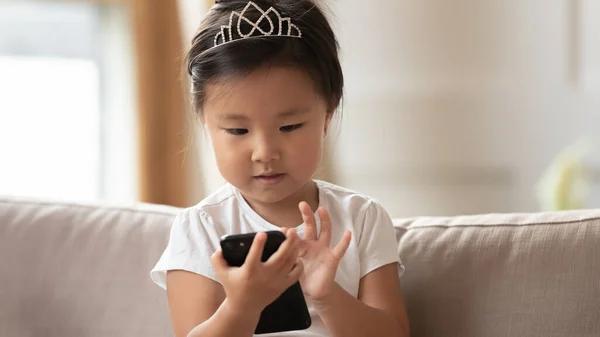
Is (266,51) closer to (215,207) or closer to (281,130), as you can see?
(281,130)

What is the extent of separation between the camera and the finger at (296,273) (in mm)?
1116

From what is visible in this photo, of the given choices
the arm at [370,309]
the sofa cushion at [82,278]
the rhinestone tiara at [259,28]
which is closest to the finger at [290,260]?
the arm at [370,309]

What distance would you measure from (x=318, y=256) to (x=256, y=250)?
0.45 ft

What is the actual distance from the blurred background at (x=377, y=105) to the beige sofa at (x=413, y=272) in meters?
0.95

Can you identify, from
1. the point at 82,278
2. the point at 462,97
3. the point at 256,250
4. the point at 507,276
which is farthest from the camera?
the point at 462,97

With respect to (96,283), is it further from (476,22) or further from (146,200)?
(476,22)

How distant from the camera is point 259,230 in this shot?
53.8 inches

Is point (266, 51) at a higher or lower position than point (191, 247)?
higher

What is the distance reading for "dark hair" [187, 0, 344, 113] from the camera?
1263 millimetres

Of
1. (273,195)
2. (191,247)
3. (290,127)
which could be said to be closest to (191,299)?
(191,247)

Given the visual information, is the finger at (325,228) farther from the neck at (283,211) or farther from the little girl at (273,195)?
the neck at (283,211)

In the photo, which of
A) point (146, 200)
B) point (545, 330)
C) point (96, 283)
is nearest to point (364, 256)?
point (545, 330)

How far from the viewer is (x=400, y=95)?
289cm

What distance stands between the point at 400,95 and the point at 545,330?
1.64 metres
